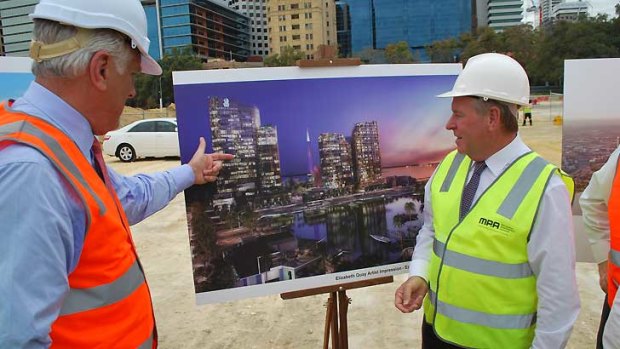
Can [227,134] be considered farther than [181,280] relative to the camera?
No

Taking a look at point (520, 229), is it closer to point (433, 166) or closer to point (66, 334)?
point (433, 166)

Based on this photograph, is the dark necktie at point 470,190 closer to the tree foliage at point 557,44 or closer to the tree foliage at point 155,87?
the tree foliage at point 557,44

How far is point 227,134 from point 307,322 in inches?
91.8

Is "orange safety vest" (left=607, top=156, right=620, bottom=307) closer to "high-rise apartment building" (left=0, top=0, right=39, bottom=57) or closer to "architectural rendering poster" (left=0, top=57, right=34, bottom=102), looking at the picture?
"high-rise apartment building" (left=0, top=0, right=39, bottom=57)

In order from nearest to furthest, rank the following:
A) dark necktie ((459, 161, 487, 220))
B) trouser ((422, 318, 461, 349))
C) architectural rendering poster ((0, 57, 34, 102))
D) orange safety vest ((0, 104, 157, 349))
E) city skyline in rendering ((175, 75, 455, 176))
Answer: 1. orange safety vest ((0, 104, 157, 349))
2. dark necktie ((459, 161, 487, 220))
3. trouser ((422, 318, 461, 349))
4. city skyline in rendering ((175, 75, 455, 176))
5. architectural rendering poster ((0, 57, 34, 102))

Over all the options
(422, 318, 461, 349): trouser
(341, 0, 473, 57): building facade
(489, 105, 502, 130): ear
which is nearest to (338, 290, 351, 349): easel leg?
(422, 318, 461, 349): trouser

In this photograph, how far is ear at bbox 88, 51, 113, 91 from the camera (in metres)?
1.19

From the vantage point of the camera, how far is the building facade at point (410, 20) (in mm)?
92312

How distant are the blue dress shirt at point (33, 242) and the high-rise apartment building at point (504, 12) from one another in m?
115

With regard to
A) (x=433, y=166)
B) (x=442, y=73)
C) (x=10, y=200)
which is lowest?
(x=433, y=166)

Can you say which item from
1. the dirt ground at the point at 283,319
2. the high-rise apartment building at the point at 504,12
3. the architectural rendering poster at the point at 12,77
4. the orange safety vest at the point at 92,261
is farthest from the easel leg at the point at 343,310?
the high-rise apartment building at the point at 504,12

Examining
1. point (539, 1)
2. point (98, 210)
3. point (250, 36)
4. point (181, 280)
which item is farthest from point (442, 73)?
point (539, 1)

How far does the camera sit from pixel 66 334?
1.17m

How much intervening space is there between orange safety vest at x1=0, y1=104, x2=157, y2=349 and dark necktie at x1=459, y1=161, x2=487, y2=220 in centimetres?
121
